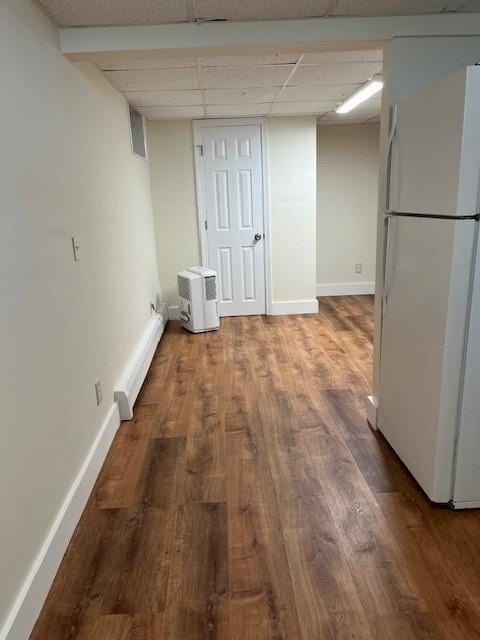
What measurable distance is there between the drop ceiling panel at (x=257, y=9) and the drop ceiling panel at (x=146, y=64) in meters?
0.71

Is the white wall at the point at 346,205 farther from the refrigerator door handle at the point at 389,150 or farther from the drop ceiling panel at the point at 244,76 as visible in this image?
the refrigerator door handle at the point at 389,150

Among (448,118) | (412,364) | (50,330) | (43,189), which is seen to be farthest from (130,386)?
(448,118)

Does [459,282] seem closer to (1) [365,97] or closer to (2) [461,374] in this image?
(2) [461,374]

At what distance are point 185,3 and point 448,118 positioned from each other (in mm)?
1215

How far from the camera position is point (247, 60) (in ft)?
9.19

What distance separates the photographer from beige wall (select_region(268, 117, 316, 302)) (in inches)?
193

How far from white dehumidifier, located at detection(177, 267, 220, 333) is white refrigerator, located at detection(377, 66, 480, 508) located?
2.61 meters

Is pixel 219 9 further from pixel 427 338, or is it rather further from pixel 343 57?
pixel 427 338

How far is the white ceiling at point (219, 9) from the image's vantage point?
1.94 meters

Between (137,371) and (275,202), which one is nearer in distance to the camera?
(137,371)

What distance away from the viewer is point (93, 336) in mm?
2488

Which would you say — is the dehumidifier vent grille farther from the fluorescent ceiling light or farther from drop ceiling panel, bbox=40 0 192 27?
drop ceiling panel, bbox=40 0 192 27

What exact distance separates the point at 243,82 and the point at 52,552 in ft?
10.5

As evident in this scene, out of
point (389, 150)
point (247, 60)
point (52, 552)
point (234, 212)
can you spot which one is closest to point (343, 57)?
point (247, 60)
